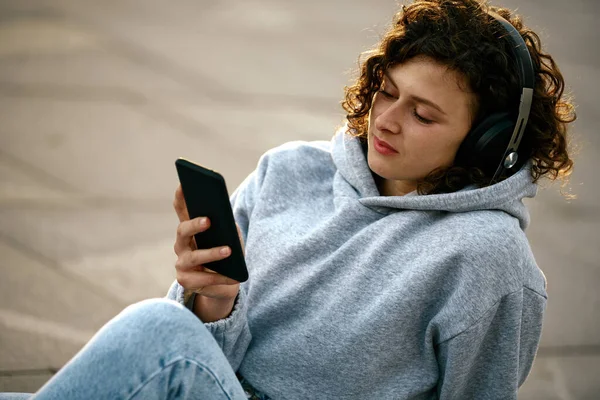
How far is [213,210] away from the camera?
1.40 meters

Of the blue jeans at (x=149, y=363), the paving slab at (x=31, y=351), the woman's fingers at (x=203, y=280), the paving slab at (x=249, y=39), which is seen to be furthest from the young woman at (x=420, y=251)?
the paving slab at (x=249, y=39)

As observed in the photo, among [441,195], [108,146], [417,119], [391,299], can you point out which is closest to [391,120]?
[417,119]

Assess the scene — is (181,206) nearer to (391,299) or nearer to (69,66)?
(391,299)

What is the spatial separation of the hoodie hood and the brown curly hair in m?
0.05

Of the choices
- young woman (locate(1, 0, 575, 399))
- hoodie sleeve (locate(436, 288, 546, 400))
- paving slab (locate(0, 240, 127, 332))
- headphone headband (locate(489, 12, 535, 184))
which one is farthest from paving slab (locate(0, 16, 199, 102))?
hoodie sleeve (locate(436, 288, 546, 400))

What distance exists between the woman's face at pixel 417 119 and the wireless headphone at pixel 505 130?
4 centimetres

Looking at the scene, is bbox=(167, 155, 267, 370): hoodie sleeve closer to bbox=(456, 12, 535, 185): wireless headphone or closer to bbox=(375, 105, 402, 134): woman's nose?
bbox=(375, 105, 402, 134): woman's nose

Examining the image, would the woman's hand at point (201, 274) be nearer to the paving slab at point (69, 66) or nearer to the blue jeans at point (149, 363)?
the blue jeans at point (149, 363)

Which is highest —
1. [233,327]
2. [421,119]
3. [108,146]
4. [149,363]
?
[421,119]

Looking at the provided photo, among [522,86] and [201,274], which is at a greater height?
[522,86]

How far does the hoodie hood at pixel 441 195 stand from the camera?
5.09 feet

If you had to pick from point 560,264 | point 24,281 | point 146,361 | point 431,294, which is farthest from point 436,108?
point 560,264

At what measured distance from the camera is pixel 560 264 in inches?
137

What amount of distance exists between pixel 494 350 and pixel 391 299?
23 centimetres
